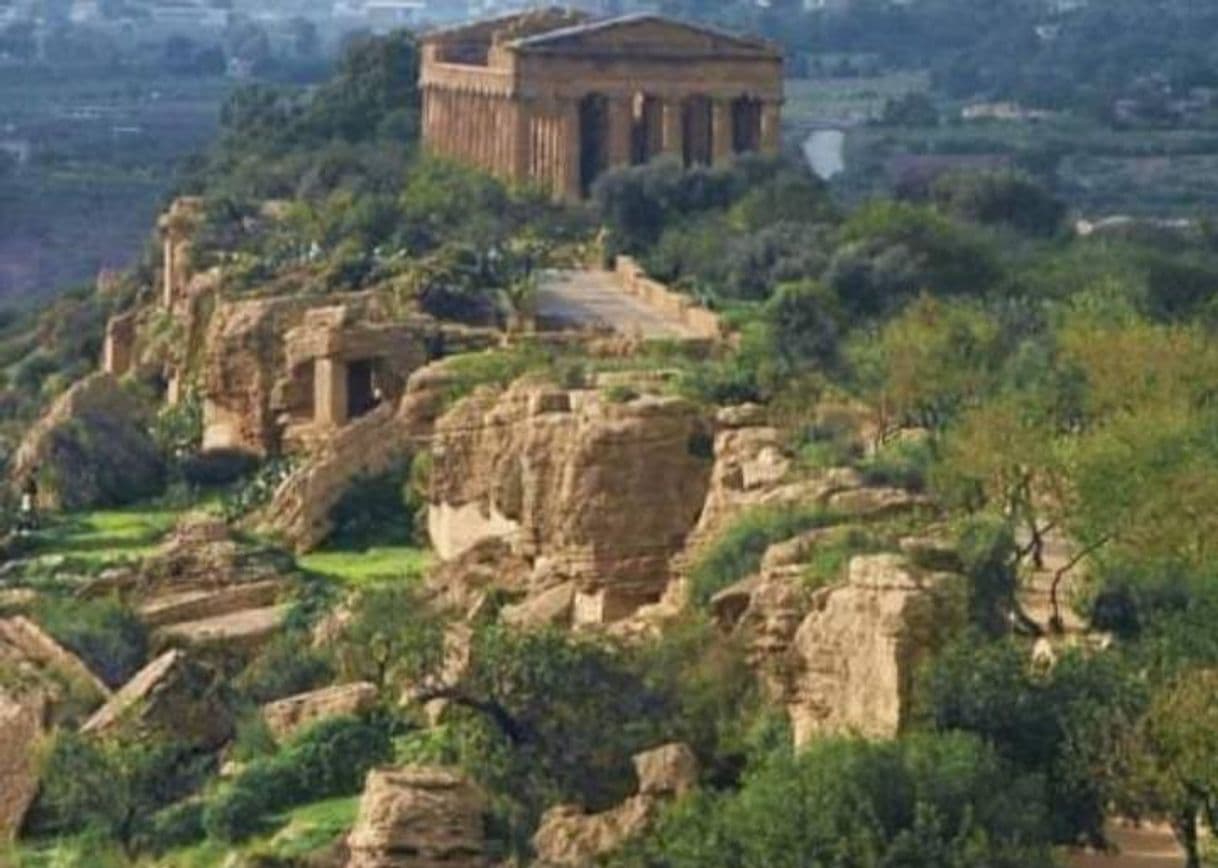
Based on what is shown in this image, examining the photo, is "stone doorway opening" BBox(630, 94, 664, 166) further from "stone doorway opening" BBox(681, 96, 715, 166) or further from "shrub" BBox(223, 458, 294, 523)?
"shrub" BBox(223, 458, 294, 523)

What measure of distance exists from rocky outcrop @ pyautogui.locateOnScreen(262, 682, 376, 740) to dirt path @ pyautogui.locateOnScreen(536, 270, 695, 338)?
43.6 feet

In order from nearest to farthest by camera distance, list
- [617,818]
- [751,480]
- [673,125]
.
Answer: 1. [617,818]
2. [751,480]
3. [673,125]

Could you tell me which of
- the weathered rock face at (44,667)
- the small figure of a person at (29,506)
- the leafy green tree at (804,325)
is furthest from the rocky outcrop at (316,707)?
the small figure of a person at (29,506)

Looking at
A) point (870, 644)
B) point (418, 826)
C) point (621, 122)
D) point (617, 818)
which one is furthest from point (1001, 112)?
point (418, 826)

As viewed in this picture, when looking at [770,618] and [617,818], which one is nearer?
[617,818]

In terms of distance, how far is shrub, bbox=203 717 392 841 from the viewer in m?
28.9

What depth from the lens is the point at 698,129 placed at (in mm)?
60469

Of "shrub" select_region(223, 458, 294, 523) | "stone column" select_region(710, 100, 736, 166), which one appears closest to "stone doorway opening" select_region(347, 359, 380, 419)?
"shrub" select_region(223, 458, 294, 523)

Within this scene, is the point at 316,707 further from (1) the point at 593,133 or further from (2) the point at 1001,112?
(2) the point at 1001,112

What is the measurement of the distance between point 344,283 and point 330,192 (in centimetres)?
1118

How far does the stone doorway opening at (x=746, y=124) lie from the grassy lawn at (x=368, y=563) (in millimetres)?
21730

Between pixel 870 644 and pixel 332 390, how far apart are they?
1632cm

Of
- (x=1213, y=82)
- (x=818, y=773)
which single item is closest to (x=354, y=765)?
(x=818, y=773)

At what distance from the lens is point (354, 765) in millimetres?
29328
